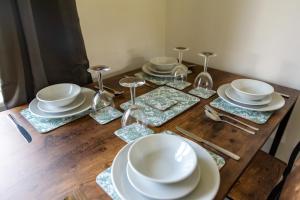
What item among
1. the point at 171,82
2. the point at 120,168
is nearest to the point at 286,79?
the point at 171,82

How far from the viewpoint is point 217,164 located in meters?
0.67

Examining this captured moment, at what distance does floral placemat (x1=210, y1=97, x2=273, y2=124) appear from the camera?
35.3 inches

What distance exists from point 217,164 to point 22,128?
2.40 feet

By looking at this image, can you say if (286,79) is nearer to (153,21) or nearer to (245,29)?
(245,29)

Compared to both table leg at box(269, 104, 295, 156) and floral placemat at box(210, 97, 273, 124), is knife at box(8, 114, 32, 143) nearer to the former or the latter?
floral placemat at box(210, 97, 273, 124)

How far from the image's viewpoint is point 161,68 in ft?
4.32

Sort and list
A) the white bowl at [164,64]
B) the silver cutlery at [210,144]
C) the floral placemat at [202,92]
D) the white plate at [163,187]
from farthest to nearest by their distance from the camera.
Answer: the white bowl at [164,64] < the floral placemat at [202,92] < the silver cutlery at [210,144] < the white plate at [163,187]

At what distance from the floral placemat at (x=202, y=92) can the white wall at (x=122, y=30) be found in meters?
0.57

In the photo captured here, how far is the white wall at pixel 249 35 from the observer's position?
3.78ft

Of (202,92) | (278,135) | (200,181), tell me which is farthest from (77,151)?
(278,135)

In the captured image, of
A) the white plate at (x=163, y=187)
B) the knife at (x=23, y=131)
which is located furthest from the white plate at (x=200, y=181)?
the knife at (x=23, y=131)

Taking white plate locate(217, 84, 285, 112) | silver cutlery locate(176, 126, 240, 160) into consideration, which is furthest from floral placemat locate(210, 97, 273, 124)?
silver cutlery locate(176, 126, 240, 160)

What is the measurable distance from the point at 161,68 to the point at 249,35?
549 millimetres

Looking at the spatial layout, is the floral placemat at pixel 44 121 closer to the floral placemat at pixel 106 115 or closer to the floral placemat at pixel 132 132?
the floral placemat at pixel 106 115
